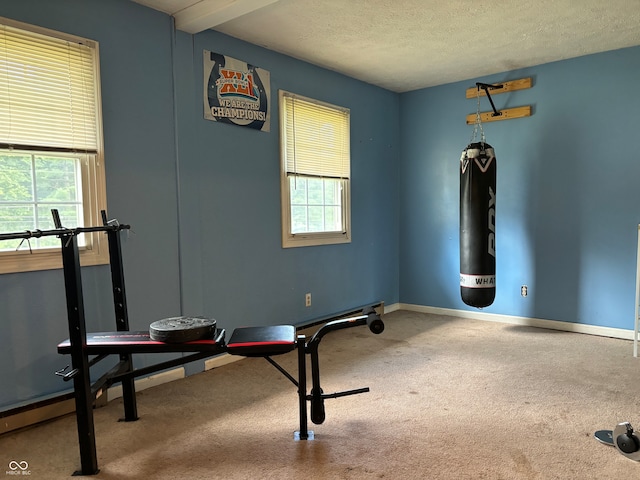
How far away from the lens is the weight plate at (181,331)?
204 cm

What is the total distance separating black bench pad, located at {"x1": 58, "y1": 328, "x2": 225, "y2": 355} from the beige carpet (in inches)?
20.0

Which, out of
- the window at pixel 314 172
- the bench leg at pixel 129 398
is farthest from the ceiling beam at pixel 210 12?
the bench leg at pixel 129 398

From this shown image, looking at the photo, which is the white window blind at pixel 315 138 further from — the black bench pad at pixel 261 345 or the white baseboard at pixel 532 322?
the black bench pad at pixel 261 345

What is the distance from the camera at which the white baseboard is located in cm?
400

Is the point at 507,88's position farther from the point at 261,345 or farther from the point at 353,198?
the point at 261,345

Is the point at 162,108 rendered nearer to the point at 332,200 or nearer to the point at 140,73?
the point at 140,73

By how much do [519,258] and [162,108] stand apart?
11.5 feet

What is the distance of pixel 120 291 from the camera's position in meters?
2.43

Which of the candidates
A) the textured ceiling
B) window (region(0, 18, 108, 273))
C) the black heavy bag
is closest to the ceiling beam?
the textured ceiling

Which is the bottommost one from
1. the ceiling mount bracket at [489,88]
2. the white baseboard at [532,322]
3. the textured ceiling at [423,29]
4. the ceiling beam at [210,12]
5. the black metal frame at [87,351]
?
the white baseboard at [532,322]

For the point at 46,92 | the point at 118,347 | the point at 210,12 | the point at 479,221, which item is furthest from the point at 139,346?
the point at 479,221

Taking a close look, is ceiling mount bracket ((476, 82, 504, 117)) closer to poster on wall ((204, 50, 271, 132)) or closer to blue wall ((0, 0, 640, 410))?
blue wall ((0, 0, 640, 410))

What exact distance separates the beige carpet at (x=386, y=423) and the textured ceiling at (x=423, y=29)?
2.35 metres

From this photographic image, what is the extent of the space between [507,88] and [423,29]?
1477mm
